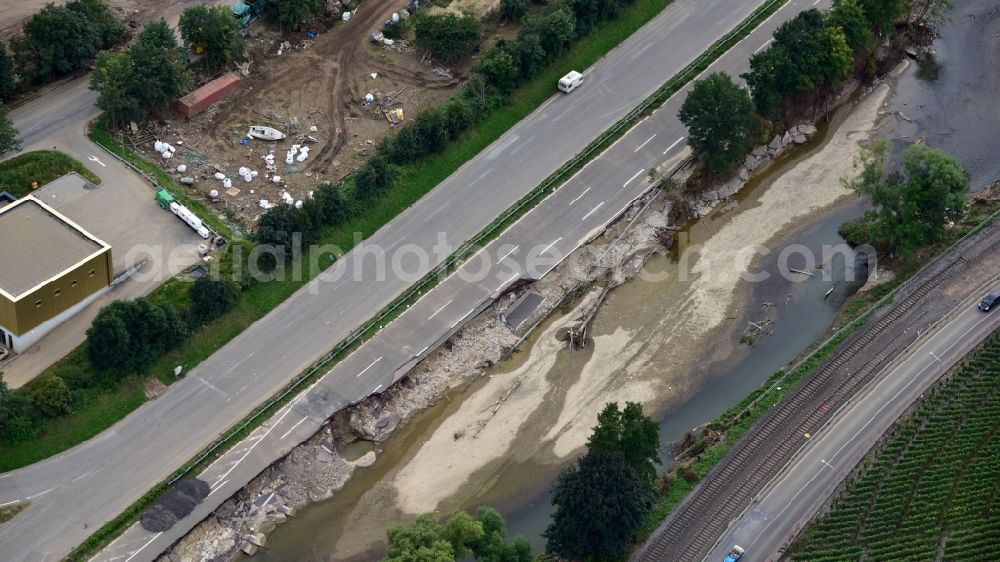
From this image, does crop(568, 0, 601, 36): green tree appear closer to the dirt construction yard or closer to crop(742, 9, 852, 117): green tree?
the dirt construction yard

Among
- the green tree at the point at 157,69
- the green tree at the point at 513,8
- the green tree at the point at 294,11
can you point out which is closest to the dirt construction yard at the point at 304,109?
the green tree at the point at 294,11

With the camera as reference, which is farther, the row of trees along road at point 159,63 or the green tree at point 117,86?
the row of trees along road at point 159,63

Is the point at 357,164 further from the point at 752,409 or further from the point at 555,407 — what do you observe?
the point at 752,409

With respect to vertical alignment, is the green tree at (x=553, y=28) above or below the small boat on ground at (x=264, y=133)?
above

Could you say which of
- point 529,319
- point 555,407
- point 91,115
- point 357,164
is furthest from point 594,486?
point 91,115

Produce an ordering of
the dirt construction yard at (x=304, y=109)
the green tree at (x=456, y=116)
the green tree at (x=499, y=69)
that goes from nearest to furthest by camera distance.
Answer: the dirt construction yard at (x=304, y=109), the green tree at (x=456, y=116), the green tree at (x=499, y=69)

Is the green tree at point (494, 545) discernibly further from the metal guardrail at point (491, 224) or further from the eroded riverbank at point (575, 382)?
the metal guardrail at point (491, 224)

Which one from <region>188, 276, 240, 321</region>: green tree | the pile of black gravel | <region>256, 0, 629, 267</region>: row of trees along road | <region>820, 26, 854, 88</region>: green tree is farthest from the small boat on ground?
<region>820, 26, 854, 88</region>: green tree
